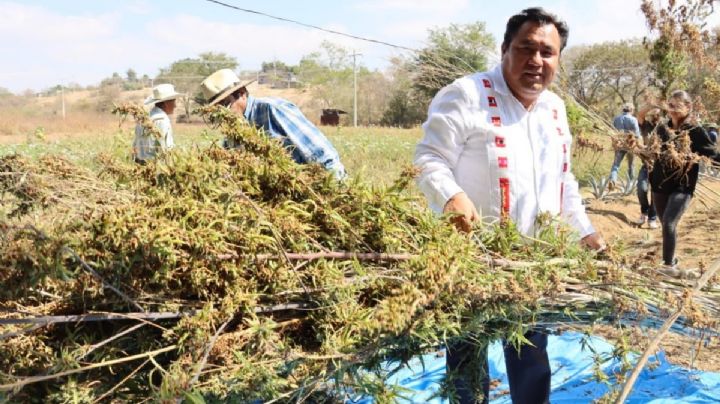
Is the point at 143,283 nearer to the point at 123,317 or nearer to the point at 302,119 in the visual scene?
the point at 123,317

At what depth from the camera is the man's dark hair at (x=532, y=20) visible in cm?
209

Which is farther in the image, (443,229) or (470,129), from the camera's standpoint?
(470,129)

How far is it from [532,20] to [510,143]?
1.33 feet

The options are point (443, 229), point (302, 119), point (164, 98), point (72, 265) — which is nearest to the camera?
point (72, 265)

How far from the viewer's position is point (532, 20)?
2.09 m

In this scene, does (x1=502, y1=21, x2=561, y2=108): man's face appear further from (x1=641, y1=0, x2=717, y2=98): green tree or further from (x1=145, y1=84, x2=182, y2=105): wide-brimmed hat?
(x1=145, y1=84, x2=182, y2=105): wide-brimmed hat

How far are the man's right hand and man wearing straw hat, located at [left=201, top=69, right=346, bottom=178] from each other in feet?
2.76

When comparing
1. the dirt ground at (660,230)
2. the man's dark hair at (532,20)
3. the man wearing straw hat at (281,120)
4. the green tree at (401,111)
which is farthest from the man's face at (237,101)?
the green tree at (401,111)

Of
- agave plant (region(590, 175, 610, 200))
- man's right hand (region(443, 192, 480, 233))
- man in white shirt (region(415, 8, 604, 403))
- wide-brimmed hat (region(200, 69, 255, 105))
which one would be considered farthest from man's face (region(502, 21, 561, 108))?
agave plant (region(590, 175, 610, 200))

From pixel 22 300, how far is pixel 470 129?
139 centimetres

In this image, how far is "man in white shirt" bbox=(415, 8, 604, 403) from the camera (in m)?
2.10

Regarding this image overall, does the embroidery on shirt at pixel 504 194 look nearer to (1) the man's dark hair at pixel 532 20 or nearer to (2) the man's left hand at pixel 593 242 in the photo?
(2) the man's left hand at pixel 593 242

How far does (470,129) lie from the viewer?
6.93ft

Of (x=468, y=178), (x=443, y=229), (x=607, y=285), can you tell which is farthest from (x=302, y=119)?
(x=607, y=285)
